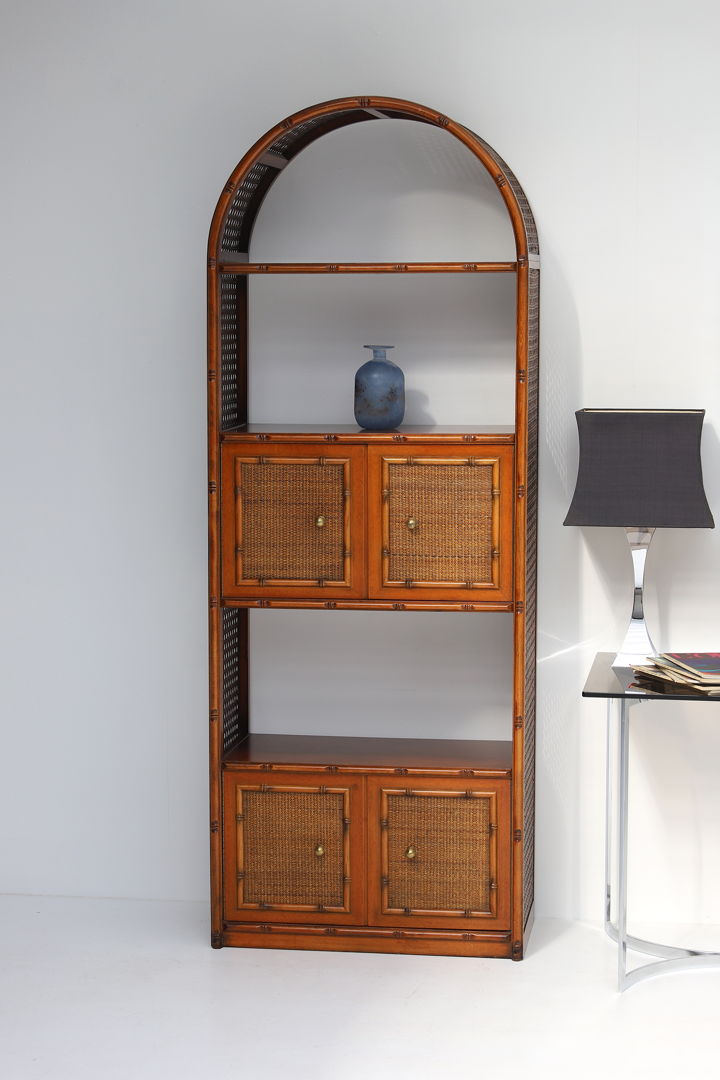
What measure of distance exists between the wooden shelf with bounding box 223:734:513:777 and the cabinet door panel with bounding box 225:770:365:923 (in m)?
0.05

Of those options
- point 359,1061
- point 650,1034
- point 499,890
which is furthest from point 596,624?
point 359,1061

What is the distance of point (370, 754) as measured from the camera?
143 inches

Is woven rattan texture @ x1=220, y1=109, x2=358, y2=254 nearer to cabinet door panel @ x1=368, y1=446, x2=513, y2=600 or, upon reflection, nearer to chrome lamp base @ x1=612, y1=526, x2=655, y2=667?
cabinet door panel @ x1=368, y1=446, x2=513, y2=600

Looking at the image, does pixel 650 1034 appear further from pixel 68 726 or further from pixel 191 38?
pixel 191 38

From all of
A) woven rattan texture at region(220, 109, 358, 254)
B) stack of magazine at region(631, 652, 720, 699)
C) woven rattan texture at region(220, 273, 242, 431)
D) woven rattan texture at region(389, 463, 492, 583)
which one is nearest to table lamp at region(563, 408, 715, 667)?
woven rattan texture at region(389, 463, 492, 583)

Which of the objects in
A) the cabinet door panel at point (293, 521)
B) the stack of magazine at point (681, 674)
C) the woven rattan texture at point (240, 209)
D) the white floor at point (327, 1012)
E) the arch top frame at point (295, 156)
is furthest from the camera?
the woven rattan texture at point (240, 209)

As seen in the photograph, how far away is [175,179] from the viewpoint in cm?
380

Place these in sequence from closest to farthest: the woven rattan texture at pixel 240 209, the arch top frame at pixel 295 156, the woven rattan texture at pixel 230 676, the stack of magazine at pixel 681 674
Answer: the stack of magazine at pixel 681 674, the arch top frame at pixel 295 156, the woven rattan texture at pixel 240 209, the woven rattan texture at pixel 230 676

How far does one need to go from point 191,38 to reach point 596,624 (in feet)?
6.99

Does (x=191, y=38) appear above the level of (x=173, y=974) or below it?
above

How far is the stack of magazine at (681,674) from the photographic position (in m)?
3.18

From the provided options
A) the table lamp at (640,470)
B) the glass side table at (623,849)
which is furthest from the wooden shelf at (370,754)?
the table lamp at (640,470)

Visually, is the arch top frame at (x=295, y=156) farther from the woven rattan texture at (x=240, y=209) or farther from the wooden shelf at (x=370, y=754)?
the wooden shelf at (x=370, y=754)

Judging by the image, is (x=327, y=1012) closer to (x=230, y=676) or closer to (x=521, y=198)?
(x=230, y=676)
